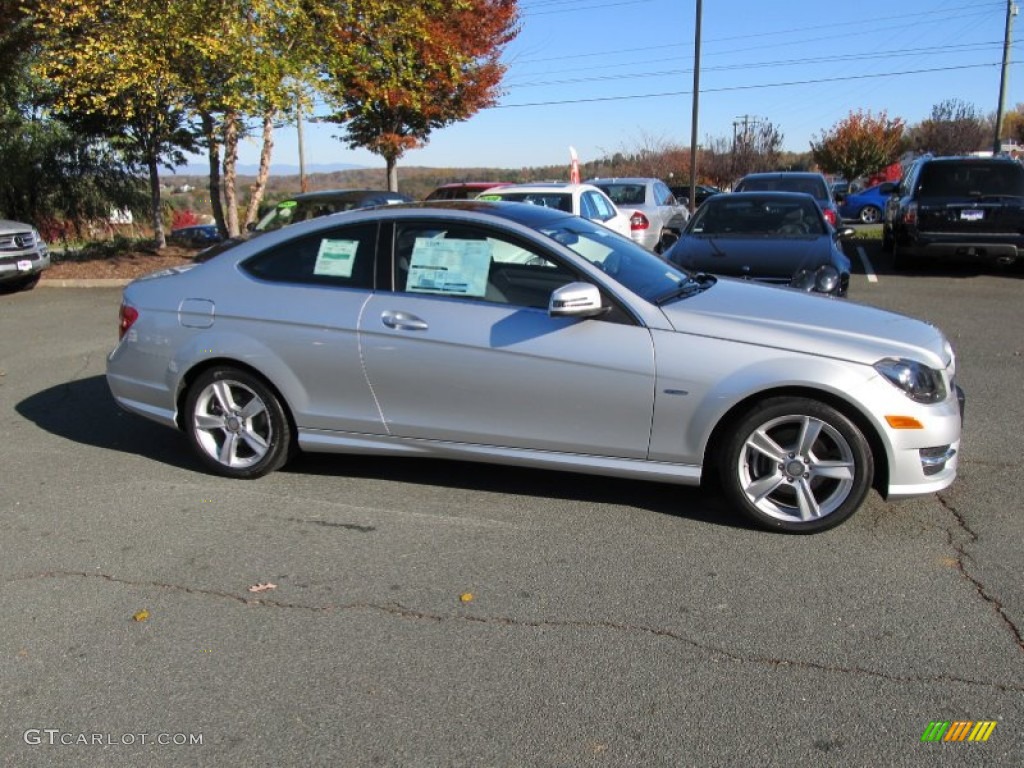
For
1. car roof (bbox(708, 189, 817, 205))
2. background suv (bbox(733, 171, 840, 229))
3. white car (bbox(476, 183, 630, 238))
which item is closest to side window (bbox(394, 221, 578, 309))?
car roof (bbox(708, 189, 817, 205))

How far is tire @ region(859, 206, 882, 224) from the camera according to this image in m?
29.0

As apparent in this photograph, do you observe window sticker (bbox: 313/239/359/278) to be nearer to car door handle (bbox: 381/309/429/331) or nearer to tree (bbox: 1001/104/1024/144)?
car door handle (bbox: 381/309/429/331)

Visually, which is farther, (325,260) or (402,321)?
(325,260)

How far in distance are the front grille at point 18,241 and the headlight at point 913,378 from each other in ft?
43.6

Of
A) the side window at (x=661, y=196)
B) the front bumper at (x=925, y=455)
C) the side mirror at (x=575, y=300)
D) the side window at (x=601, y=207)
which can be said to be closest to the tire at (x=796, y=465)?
the front bumper at (x=925, y=455)

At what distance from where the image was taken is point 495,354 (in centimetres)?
438

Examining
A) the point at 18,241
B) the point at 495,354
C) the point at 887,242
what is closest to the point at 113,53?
the point at 18,241

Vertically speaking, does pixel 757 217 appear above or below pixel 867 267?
above

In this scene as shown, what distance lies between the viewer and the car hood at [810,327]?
13.3 ft

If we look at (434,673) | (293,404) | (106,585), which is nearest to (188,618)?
(106,585)

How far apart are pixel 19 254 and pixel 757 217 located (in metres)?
10.9

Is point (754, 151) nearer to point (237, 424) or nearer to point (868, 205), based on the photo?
point (868, 205)

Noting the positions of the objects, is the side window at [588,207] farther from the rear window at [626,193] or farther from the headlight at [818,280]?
the headlight at [818,280]

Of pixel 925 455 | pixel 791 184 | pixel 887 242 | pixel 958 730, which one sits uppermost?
pixel 791 184
